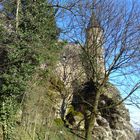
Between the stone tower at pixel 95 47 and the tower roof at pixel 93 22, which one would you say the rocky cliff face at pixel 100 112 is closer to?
the stone tower at pixel 95 47

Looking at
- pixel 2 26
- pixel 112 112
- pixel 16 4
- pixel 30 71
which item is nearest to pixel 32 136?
pixel 30 71

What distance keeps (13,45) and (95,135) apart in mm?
8667

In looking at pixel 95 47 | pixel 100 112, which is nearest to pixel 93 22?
pixel 95 47

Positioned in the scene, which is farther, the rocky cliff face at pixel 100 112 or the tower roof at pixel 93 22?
the rocky cliff face at pixel 100 112

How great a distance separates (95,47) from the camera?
18.1 meters

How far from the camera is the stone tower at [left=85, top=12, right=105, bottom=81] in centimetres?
1805

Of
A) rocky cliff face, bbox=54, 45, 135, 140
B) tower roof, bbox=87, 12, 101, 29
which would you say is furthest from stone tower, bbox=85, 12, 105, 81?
rocky cliff face, bbox=54, 45, 135, 140

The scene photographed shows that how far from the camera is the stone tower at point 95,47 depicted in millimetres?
18050

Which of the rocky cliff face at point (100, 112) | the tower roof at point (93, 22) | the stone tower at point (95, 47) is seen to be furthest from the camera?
the rocky cliff face at point (100, 112)

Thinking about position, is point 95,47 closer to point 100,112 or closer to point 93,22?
point 93,22

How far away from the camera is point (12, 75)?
13875 mm

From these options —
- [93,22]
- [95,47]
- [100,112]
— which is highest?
[93,22]

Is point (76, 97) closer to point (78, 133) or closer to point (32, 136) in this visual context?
point (78, 133)

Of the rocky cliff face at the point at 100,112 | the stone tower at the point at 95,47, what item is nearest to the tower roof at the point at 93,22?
the stone tower at the point at 95,47
